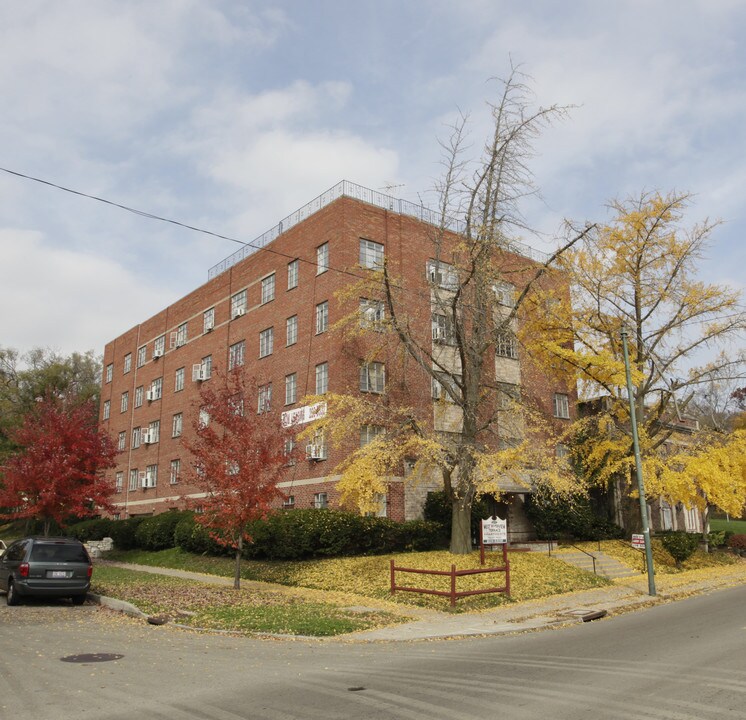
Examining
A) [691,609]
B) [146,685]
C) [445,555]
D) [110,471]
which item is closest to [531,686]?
[146,685]

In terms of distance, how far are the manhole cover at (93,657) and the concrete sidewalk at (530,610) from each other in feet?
11.9

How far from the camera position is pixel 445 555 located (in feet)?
75.6

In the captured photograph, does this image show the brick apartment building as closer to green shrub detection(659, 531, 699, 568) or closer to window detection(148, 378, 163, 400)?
window detection(148, 378, 163, 400)

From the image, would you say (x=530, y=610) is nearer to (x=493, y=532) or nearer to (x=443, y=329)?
(x=493, y=532)

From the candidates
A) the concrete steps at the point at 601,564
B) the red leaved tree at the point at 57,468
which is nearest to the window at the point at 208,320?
the red leaved tree at the point at 57,468

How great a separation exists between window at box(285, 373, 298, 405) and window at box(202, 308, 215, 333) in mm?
9023

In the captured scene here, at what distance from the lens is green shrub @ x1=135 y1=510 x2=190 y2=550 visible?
30.9 meters

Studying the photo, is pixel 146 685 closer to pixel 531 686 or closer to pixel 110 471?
pixel 531 686

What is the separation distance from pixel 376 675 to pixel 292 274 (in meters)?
24.2

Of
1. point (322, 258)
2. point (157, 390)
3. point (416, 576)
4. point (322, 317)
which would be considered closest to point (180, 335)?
point (157, 390)

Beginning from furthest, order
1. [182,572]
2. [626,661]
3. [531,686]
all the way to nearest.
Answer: [182,572]
[626,661]
[531,686]

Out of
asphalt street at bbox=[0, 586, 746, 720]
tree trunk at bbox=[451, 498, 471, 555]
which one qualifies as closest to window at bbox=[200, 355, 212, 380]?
tree trunk at bbox=[451, 498, 471, 555]

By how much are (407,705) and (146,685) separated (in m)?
3.23

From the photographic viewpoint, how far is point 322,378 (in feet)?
93.9
